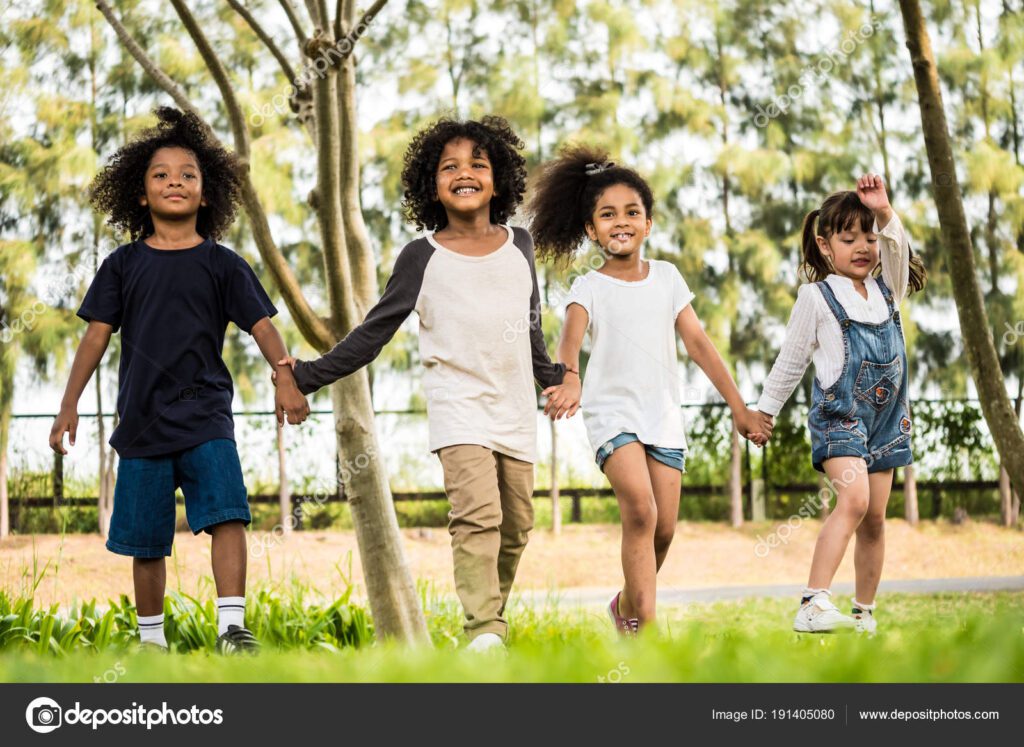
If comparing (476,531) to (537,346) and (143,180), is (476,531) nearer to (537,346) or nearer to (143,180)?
(537,346)

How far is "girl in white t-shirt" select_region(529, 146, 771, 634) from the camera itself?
364cm

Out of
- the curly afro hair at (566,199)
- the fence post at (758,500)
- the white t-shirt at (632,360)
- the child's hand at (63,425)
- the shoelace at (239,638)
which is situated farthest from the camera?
the fence post at (758,500)

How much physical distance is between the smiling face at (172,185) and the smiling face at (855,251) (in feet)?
7.05

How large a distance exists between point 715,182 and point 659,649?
1007 centimetres

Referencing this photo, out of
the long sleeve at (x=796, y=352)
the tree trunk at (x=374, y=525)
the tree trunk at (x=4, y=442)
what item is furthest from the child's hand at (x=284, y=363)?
the tree trunk at (x=4, y=442)

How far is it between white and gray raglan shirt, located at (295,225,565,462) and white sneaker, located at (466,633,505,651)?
555 millimetres

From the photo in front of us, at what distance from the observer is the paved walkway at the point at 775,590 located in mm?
9508

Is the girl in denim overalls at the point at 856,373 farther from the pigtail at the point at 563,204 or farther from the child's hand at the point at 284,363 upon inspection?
the child's hand at the point at 284,363

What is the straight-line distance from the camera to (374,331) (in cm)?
357

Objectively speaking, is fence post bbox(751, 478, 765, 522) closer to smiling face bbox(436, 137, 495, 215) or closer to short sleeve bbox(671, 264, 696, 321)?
short sleeve bbox(671, 264, 696, 321)

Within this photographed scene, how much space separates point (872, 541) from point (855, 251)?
99 centimetres
